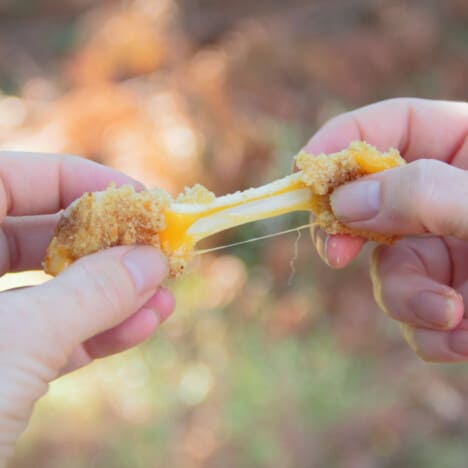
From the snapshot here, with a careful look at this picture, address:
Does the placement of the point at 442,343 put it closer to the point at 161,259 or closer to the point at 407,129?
the point at 407,129

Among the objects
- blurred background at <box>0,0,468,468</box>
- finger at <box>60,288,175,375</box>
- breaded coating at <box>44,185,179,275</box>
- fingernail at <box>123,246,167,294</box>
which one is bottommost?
blurred background at <box>0,0,468,468</box>

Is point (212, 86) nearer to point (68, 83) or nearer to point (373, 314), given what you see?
point (68, 83)

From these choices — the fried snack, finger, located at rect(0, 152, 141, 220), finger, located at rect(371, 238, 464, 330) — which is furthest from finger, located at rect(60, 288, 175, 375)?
finger, located at rect(371, 238, 464, 330)

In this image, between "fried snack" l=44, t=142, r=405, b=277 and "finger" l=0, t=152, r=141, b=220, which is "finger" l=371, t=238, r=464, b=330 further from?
"finger" l=0, t=152, r=141, b=220

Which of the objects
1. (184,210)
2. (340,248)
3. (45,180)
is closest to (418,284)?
(340,248)

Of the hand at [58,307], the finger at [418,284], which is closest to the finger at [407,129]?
the finger at [418,284]
